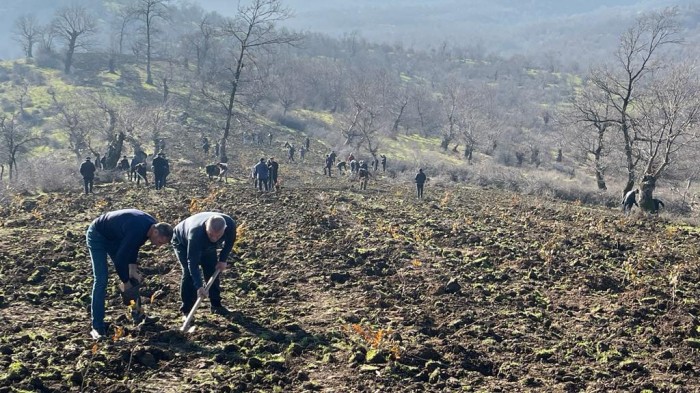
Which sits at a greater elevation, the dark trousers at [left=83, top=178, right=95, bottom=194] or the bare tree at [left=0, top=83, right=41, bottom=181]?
the dark trousers at [left=83, top=178, right=95, bottom=194]

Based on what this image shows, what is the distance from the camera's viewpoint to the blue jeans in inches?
279

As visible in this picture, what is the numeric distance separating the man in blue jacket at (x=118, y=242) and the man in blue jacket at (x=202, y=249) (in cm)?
51

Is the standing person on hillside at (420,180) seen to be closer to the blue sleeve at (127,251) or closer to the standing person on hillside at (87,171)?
the standing person on hillside at (87,171)

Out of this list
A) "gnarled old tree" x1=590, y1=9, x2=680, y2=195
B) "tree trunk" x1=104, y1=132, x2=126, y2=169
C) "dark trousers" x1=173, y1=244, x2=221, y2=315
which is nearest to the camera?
"dark trousers" x1=173, y1=244, x2=221, y2=315

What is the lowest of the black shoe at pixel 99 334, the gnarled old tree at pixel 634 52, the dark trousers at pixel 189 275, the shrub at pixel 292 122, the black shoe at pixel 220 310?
→ the shrub at pixel 292 122

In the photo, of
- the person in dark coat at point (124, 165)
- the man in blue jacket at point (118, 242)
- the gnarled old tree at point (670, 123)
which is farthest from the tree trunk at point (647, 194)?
the person in dark coat at point (124, 165)

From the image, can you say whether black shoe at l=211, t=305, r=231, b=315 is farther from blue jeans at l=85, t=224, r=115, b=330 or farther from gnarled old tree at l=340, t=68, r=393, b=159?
gnarled old tree at l=340, t=68, r=393, b=159

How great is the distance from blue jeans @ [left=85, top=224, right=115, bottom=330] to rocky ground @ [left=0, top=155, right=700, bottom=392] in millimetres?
353

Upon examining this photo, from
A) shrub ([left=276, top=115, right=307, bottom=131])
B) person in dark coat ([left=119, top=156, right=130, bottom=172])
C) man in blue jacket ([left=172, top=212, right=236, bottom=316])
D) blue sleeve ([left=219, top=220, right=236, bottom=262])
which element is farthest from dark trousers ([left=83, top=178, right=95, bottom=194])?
shrub ([left=276, top=115, right=307, bottom=131])

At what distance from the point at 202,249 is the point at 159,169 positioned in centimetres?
1473

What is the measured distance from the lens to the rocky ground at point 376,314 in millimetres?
6340

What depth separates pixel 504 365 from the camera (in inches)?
264

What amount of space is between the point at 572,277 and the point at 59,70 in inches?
2957

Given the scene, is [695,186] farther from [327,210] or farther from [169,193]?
[169,193]
